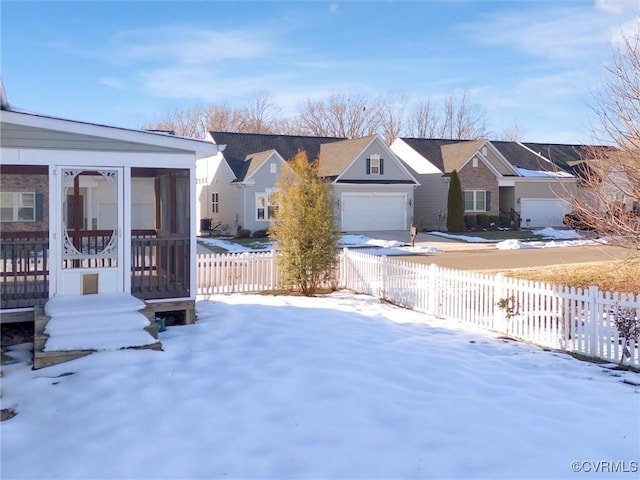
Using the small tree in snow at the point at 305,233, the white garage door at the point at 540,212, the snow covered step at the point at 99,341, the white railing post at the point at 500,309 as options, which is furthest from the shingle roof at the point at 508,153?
the snow covered step at the point at 99,341

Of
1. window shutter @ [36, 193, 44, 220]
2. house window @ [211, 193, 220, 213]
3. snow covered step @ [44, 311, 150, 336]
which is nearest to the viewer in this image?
snow covered step @ [44, 311, 150, 336]

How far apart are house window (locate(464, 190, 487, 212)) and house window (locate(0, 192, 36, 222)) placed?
23.4 metres

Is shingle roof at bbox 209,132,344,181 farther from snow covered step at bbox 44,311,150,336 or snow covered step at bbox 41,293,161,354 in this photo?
snow covered step at bbox 44,311,150,336

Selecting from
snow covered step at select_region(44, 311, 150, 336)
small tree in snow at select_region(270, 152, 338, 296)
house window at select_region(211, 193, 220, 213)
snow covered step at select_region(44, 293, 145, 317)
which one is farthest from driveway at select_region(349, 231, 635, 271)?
snow covered step at select_region(44, 311, 150, 336)

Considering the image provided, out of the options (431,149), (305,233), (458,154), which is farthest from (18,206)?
(431,149)

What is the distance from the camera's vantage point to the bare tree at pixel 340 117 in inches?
2450

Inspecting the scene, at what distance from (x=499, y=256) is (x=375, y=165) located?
40.5 ft

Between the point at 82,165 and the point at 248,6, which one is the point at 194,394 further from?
the point at 248,6

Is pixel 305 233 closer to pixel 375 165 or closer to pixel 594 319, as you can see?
pixel 594 319

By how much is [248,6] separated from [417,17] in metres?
4.33

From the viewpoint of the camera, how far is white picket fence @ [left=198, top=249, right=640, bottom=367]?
8328 millimetres

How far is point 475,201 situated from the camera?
3575 cm

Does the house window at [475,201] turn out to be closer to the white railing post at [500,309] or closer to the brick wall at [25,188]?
the brick wall at [25,188]

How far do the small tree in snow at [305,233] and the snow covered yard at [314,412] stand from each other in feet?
16.5
